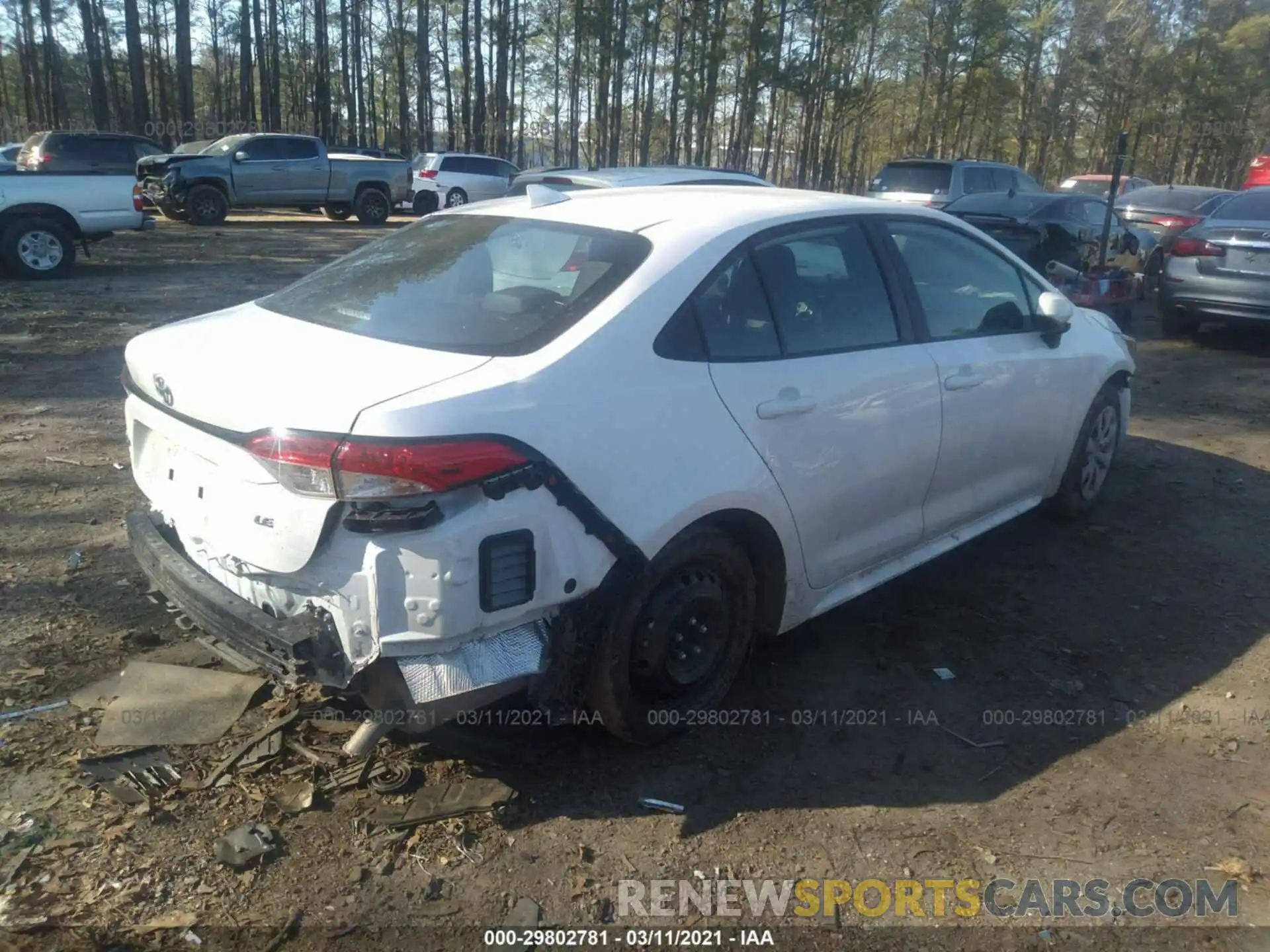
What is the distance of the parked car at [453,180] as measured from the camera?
24.7 m

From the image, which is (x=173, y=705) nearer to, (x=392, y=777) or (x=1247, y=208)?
(x=392, y=777)

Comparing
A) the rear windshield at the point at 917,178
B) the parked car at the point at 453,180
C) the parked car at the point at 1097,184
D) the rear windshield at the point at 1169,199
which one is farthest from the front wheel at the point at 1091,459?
the parked car at the point at 453,180

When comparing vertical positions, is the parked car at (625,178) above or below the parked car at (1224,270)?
above

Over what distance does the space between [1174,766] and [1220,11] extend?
4537 cm

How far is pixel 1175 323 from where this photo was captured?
1090 cm

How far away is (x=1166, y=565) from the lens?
4.91m

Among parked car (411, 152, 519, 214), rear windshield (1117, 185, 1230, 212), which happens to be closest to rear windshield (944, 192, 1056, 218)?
rear windshield (1117, 185, 1230, 212)

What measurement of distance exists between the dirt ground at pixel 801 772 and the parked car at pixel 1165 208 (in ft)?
38.6

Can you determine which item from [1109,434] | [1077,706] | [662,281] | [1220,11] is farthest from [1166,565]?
[1220,11]

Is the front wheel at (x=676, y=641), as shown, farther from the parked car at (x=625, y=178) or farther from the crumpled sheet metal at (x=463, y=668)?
the parked car at (x=625, y=178)

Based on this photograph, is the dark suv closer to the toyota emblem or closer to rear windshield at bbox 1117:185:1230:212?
the toyota emblem

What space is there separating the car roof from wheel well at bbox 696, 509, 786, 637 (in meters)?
0.97

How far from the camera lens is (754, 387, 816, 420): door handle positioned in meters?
3.24

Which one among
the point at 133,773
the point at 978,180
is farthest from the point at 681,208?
the point at 978,180
